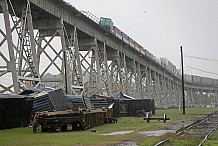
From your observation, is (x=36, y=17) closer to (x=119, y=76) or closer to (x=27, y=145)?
(x=27, y=145)

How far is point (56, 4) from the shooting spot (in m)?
46.3

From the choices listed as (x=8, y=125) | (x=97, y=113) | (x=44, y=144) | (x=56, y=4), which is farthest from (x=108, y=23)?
(x=44, y=144)

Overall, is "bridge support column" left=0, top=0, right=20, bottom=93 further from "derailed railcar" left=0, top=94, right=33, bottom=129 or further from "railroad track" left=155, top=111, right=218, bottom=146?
"railroad track" left=155, top=111, right=218, bottom=146

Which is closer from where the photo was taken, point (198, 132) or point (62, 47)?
point (198, 132)

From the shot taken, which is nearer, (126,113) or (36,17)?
(36,17)

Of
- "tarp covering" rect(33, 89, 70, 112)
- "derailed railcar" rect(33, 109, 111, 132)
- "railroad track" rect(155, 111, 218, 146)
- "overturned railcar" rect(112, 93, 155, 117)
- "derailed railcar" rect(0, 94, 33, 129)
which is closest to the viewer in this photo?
"railroad track" rect(155, 111, 218, 146)

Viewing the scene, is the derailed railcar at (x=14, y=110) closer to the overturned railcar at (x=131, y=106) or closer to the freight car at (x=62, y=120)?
the freight car at (x=62, y=120)

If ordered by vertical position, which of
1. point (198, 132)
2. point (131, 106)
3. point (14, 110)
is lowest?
point (198, 132)

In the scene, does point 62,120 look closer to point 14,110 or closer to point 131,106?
point 14,110

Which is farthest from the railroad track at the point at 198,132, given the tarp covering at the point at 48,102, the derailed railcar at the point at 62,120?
the tarp covering at the point at 48,102

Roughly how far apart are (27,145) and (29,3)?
895 inches

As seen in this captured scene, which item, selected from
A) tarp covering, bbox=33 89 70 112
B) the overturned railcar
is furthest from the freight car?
the overturned railcar

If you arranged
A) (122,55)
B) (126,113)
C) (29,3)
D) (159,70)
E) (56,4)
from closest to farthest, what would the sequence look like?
(29,3), (56,4), (126,113), (122,55), (159,70)

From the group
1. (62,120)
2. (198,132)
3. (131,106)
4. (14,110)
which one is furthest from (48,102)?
(131,106)
